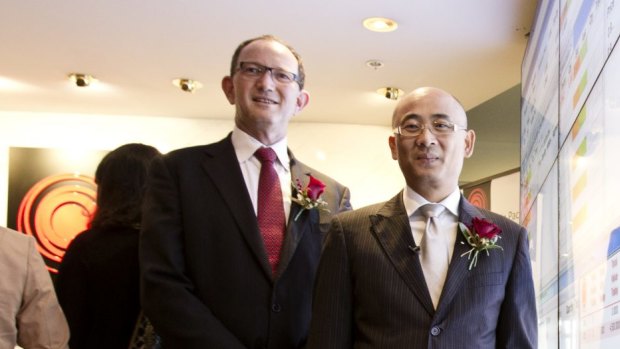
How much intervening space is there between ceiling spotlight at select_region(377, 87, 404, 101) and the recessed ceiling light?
113 cm

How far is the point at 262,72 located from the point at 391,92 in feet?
11.0

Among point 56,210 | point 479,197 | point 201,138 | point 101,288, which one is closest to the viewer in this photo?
point 101,288

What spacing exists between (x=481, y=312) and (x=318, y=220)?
20.4 inches

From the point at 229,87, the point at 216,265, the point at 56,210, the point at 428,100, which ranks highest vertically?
the point at 56,210

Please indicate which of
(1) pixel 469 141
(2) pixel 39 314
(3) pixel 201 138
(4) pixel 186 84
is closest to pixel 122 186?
(2) pixel 39 314

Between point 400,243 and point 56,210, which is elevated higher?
point 56,210

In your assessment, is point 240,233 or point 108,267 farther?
point 108,267

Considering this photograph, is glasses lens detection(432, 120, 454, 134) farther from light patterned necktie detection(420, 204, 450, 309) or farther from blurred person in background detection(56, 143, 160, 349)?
blurred person in background detection(56, 143, 160, 349)

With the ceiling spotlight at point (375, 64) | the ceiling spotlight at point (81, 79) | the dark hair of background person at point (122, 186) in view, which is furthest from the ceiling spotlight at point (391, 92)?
the dark hair of background person at point (122, 186)

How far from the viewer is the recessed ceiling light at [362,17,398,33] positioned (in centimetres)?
396

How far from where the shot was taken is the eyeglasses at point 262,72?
1962mm

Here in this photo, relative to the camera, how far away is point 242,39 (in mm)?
4328

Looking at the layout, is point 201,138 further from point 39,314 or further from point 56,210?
point 39,314

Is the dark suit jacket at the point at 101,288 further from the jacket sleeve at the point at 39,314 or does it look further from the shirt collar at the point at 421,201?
the shirt collar at the point at 421,201
